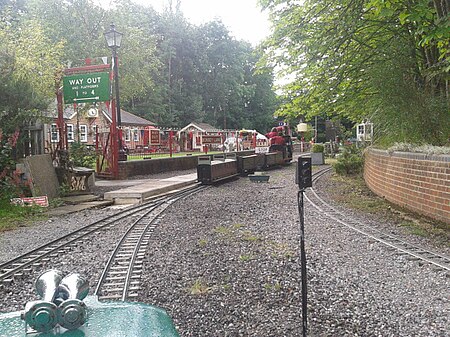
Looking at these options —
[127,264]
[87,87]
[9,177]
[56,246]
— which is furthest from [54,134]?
[127,264]

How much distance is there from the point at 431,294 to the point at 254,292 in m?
1.72

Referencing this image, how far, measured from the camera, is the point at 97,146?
16.8 meters

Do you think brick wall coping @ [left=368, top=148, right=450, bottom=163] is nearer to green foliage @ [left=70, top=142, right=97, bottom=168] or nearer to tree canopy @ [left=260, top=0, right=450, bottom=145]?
tree canopy @ [left=260, top=0, right=450, bottom=145]

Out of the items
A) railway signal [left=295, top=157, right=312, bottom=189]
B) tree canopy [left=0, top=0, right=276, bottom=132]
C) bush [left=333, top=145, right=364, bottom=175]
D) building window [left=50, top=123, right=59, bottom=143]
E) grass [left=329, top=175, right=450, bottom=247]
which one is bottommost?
grass [left=329, top=175, right=450, bottom=247]

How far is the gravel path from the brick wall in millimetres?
977

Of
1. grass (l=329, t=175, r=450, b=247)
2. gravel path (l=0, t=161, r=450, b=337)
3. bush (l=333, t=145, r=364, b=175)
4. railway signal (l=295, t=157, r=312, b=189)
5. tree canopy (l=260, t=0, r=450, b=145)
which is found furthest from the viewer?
bush (l=333, t=145, r=364, b=175)

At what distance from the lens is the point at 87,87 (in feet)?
45.9

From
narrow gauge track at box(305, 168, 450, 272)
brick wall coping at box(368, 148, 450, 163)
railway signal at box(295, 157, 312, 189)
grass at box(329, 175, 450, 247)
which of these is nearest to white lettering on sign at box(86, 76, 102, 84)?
grass at box(329, 175, 450, 247)

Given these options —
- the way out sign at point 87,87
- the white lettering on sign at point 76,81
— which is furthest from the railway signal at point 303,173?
the white lettering on sign at point 76,81

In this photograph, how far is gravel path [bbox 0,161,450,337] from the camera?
11.8 ft

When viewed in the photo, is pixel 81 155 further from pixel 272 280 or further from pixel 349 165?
pixel 272 280

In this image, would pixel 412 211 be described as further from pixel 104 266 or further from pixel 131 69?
pixel 131 69

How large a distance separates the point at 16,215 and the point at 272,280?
660 centimetres

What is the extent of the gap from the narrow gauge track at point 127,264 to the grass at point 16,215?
2.30 m
